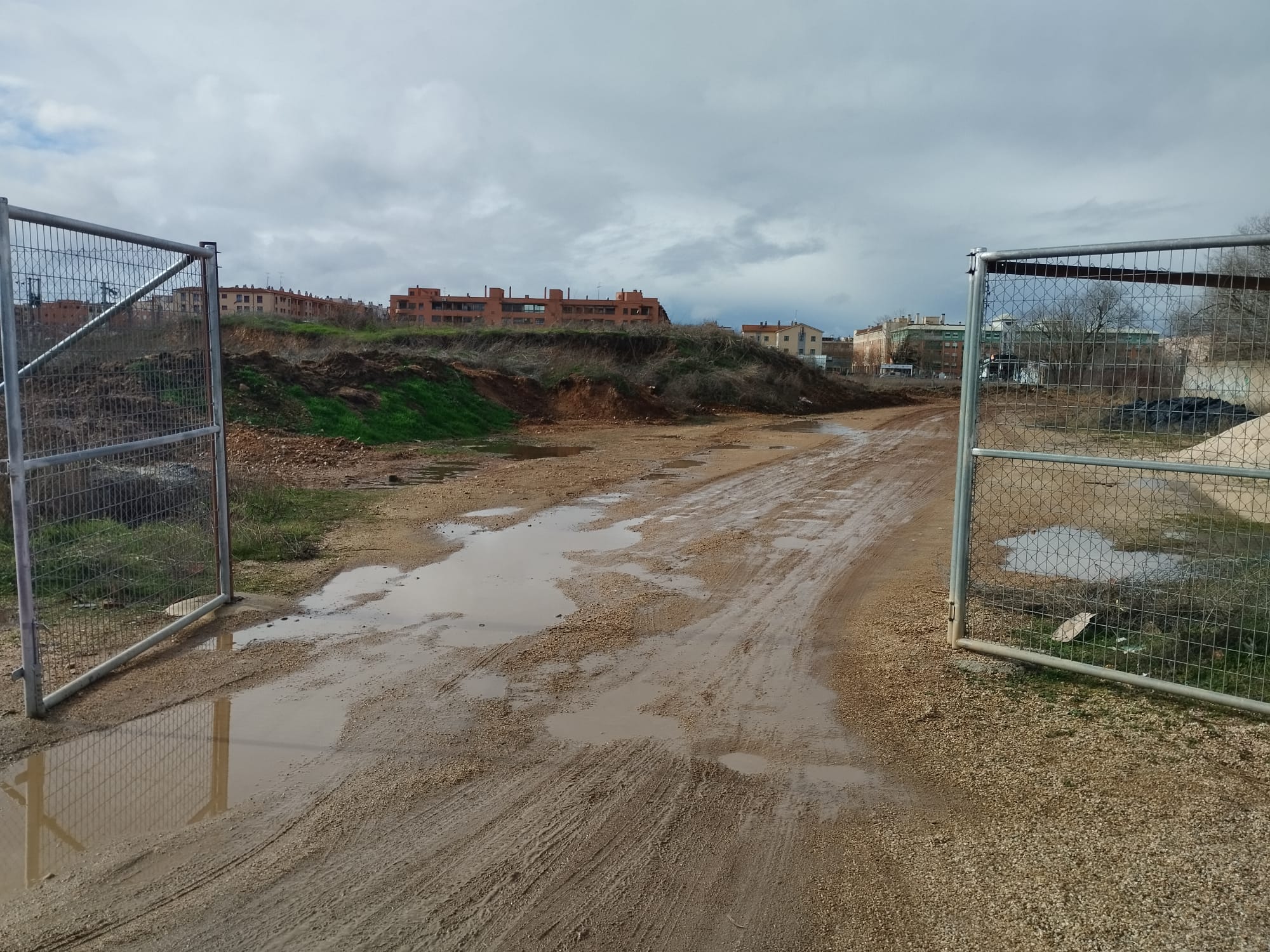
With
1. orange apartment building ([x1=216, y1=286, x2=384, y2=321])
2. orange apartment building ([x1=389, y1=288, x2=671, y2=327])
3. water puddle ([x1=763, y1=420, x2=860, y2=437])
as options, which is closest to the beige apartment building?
orange apartment building ([x1=389, y1=288, x2=671, y2=327])

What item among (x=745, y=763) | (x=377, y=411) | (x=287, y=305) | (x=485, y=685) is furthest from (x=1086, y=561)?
(x=287, y=305)

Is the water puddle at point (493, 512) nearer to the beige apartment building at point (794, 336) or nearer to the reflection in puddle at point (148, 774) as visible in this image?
the reflection in puddle at point (148, 774)

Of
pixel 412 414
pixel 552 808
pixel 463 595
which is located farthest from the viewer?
pixel 412 414

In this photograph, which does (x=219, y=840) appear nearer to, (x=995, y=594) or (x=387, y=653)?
(x=387, y=653)

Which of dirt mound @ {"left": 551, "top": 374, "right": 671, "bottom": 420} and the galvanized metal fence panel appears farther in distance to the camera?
dirt mound @ {"left": 551, "top": 374, "right": 671, "bottom": 420}

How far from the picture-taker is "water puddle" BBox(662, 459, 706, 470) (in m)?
17.8

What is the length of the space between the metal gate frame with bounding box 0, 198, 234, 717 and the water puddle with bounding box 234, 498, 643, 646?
0.86m

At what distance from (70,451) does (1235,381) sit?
21.4ft

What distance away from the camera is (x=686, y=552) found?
9570mm

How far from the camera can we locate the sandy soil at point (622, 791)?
10.7 feet

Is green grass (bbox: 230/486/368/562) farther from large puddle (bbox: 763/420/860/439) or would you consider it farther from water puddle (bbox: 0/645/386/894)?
large puddle (bbox: 763/420/860/439)

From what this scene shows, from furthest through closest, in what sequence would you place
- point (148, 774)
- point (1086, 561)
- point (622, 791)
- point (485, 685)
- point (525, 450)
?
1. point (525, 450)
2. point (1086, 561)
3. point (485, 685)
4. point (148, 774)
5. point (622, 791)

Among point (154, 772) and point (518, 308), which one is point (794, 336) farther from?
point (154, 772)

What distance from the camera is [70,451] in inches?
212
